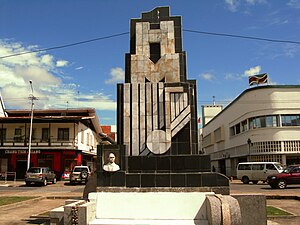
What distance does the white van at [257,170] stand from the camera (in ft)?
89.4

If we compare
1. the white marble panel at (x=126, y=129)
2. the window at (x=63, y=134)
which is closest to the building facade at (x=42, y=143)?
the window at (x=63, y=134)

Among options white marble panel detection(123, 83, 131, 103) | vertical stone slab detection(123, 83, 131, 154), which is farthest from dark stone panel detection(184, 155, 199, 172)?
white marble panel detection(123, 83, 131, 103)

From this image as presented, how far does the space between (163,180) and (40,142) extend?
30434 millimetres

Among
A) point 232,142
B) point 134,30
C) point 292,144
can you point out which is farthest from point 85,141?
point 134,30

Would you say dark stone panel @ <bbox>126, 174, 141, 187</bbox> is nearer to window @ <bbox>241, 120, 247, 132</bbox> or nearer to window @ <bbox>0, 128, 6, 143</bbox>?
window @ <bbox>241, 120, 247, 132</bbox>

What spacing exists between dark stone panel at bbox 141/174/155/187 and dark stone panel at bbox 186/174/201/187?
0.90 meters

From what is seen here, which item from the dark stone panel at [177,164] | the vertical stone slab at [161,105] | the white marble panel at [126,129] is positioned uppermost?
the vertical stone slab at [161,105]

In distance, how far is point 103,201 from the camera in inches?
311

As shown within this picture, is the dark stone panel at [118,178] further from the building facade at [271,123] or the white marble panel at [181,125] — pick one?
the building facade at [271,123]

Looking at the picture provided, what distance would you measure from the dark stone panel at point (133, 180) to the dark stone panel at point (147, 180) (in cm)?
10

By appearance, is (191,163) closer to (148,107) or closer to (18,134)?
(148,107)

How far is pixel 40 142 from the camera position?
36.1m

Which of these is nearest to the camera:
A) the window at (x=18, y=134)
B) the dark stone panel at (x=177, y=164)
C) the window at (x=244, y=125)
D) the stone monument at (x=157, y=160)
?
the stone monument at (x=157, y=160)

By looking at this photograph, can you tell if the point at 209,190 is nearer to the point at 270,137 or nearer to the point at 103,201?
the point at 103,201
